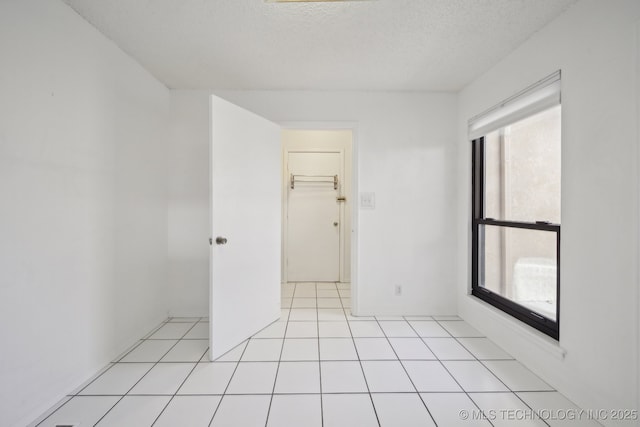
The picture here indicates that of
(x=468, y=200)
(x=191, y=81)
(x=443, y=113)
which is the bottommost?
(x=468, y=200)

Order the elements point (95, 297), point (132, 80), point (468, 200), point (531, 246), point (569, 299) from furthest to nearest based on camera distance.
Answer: point (468, 200) → point (132, 80) → point (531, 246) → point (95, 297) → point (569, 299)

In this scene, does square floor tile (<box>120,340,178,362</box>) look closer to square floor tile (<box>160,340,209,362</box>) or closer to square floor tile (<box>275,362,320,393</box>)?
square floor tile (<box>160,340,209,362</box>)

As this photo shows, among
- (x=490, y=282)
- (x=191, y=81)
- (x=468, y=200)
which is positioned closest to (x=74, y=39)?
(x=191, y=81)

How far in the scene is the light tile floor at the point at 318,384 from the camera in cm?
138

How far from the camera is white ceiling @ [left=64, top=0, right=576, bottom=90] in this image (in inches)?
61.9

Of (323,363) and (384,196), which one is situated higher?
(384,196)

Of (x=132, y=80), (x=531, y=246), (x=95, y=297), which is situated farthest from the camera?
(x=132, y=80)

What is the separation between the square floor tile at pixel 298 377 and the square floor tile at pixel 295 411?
6cm

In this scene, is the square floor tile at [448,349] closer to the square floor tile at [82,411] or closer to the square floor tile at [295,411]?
the square floor tile at [295,411]

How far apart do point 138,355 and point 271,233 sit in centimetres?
133

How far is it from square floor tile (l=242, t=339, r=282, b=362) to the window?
181 cm

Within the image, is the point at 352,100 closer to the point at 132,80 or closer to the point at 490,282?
the point at 132,80

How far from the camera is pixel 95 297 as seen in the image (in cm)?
174

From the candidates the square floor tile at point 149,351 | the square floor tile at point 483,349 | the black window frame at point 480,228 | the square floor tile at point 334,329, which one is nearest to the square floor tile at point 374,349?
the square floor tile at point 334,329
